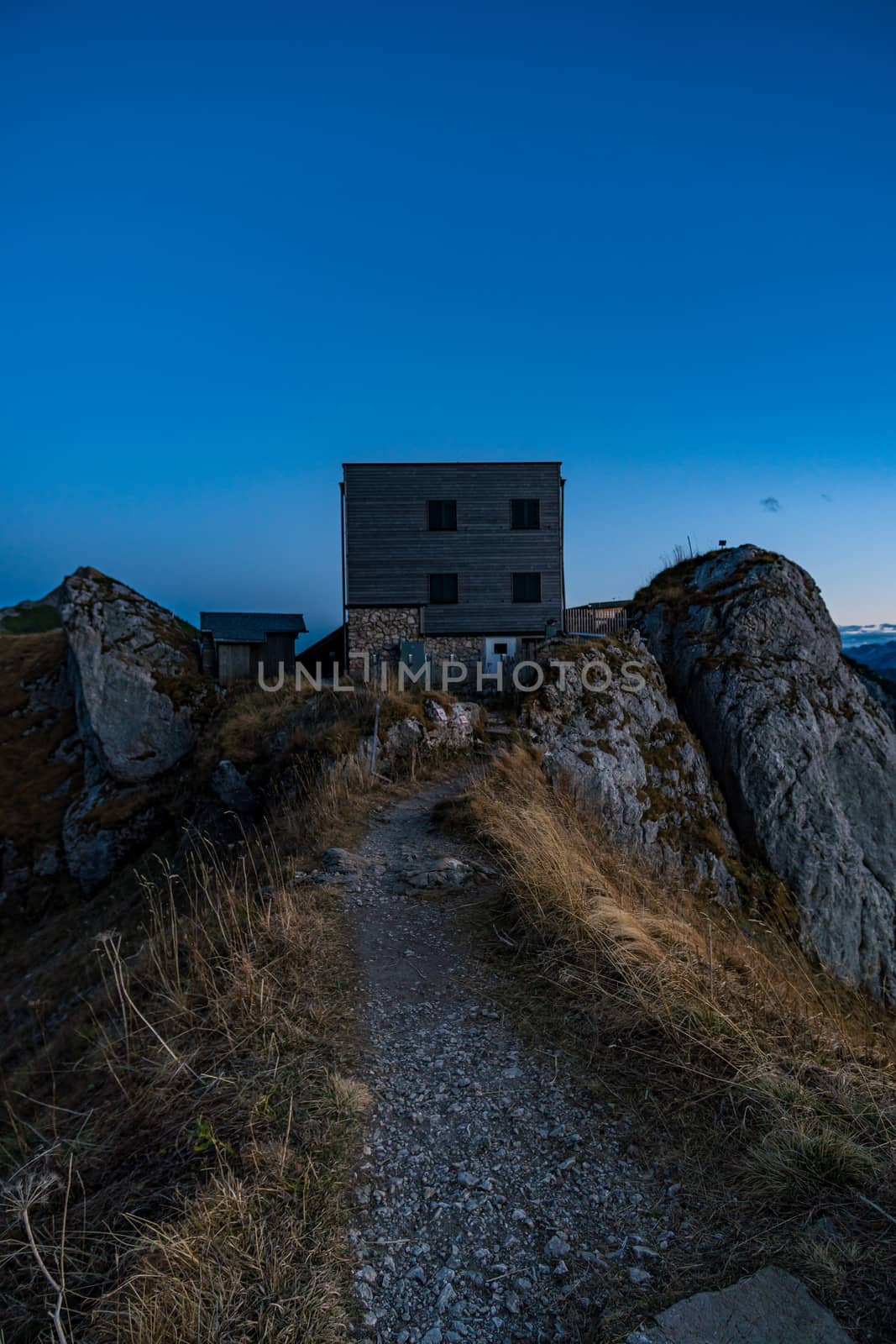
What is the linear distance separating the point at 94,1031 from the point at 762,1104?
594 cm

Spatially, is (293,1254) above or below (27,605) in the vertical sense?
below

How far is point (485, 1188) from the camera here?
3.42m

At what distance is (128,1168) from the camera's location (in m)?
3.69

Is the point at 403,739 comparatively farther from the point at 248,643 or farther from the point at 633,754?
the point at 248,643

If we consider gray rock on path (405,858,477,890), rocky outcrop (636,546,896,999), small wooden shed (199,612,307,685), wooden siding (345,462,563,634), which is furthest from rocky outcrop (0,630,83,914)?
rocky outcrop (636,546,896,999)

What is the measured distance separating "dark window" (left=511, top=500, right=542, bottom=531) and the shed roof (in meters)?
12.8

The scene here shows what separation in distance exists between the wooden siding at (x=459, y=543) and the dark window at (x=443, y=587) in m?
→ 0.23

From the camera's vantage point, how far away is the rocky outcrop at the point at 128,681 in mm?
25656

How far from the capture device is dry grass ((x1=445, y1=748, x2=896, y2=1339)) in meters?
3.11

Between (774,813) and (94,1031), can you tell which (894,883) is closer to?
(774,813)

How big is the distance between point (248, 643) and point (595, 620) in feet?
53.5

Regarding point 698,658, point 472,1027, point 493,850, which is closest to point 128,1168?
point 472,1027

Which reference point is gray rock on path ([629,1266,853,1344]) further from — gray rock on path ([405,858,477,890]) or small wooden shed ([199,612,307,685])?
small wooden shed ([199,612,307,685])

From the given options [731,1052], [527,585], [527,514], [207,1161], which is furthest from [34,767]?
[731,1052]
